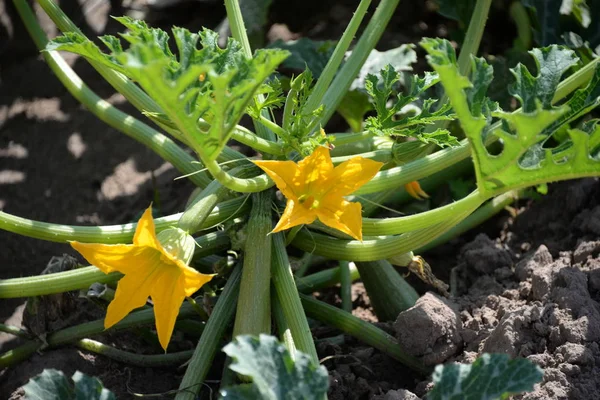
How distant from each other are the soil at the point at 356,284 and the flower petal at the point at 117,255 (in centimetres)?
44

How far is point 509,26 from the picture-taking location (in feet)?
11.9

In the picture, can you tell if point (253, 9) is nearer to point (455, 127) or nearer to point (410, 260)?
point (455, 127)

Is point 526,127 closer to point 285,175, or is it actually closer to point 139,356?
point 285,175

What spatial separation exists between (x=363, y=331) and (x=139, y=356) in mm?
674

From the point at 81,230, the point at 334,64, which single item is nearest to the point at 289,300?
the point at 81,230

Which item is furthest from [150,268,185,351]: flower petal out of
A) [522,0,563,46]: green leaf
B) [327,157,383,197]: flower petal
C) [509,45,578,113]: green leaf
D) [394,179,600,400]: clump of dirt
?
[522,0,563,46]: green leaf

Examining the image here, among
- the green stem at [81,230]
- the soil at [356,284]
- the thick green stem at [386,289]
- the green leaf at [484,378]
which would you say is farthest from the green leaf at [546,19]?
the green leaf at [484,378]

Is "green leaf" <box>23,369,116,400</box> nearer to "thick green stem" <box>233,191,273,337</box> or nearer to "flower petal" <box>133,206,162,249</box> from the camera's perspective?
"flower petal" <box>133,206,162,249</box>

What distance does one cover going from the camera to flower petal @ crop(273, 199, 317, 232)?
1888 millimetres

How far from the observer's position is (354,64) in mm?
2473

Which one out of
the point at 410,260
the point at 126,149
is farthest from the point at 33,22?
the point at 410,260

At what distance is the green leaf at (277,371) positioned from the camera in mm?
1568

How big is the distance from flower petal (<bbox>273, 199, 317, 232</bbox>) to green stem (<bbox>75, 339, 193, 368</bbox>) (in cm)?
68

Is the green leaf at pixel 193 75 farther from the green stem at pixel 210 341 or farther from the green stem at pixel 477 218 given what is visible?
the green stem at pixel 477 218
